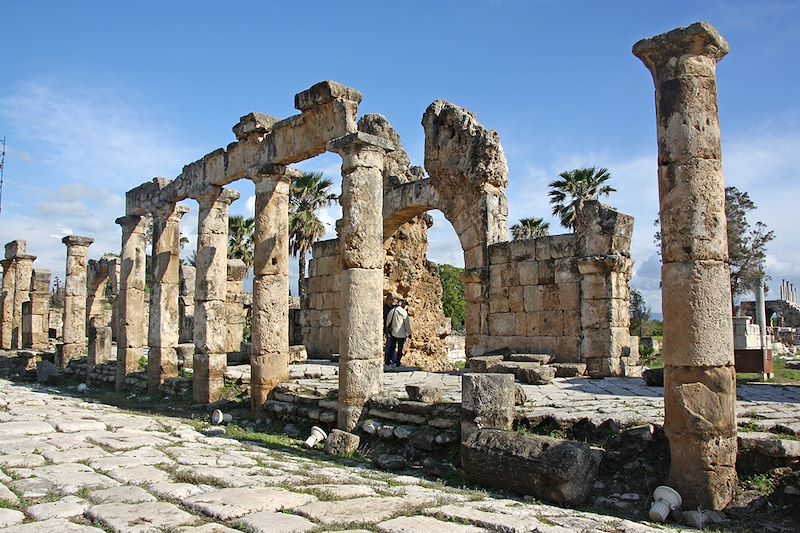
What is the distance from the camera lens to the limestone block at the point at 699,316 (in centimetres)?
654

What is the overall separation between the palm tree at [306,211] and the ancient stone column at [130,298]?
43.4 ft

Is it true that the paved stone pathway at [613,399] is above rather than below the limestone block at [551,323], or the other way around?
below

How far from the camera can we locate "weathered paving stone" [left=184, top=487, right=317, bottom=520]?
5.34m

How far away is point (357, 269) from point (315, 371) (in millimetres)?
4776

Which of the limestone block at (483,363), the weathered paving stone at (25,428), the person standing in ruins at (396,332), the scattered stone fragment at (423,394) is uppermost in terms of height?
the person standing in ruins at (396,332)

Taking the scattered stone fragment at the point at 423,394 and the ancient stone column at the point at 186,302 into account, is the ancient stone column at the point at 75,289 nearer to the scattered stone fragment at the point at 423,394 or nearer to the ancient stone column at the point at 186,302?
the ancient stone column at the point at 186,302

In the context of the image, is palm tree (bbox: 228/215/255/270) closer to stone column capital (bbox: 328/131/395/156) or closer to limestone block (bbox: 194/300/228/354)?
limestone block (bbox: 194/300/228/354)

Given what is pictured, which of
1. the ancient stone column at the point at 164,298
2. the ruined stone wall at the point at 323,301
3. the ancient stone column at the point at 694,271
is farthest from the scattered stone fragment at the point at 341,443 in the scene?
the ruined stone wall at the point at 323,301

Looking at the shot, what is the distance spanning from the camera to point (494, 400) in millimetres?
7664

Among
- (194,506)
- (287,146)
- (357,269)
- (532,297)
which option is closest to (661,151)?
(357,269)

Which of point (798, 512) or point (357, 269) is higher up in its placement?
point (357, 269)

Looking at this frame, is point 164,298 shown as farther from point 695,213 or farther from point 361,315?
point 695,213

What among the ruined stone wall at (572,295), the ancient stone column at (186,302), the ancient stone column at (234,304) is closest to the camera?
the ruined stone wall at (572,295)

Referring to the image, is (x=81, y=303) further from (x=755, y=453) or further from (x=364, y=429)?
(x=755, y=453)
